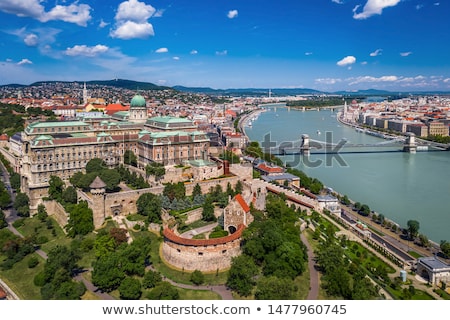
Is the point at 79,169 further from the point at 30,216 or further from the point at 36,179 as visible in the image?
the point at 30,216

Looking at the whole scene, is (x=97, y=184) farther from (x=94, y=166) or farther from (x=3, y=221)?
(x=3, y=221)

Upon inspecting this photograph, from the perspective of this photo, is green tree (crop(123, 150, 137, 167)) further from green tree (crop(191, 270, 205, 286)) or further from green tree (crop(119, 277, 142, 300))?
green tree (crop(119, 277, 142, 300))

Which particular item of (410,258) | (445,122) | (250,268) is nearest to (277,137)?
(445,122)

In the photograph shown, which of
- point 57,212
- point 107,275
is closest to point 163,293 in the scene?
point 107,275

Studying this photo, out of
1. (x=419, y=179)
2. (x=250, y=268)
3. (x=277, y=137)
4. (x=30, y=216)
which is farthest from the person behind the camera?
(x=277, y=137)

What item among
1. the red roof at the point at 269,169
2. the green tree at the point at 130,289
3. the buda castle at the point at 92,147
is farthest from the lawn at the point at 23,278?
the red roof at the point at 269,169

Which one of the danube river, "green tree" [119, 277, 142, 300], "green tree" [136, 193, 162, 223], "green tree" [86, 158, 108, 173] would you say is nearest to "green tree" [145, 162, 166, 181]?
"green tree" [136, 193, 162, 223]

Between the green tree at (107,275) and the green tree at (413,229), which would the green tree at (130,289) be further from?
the green tree at (413,229)
